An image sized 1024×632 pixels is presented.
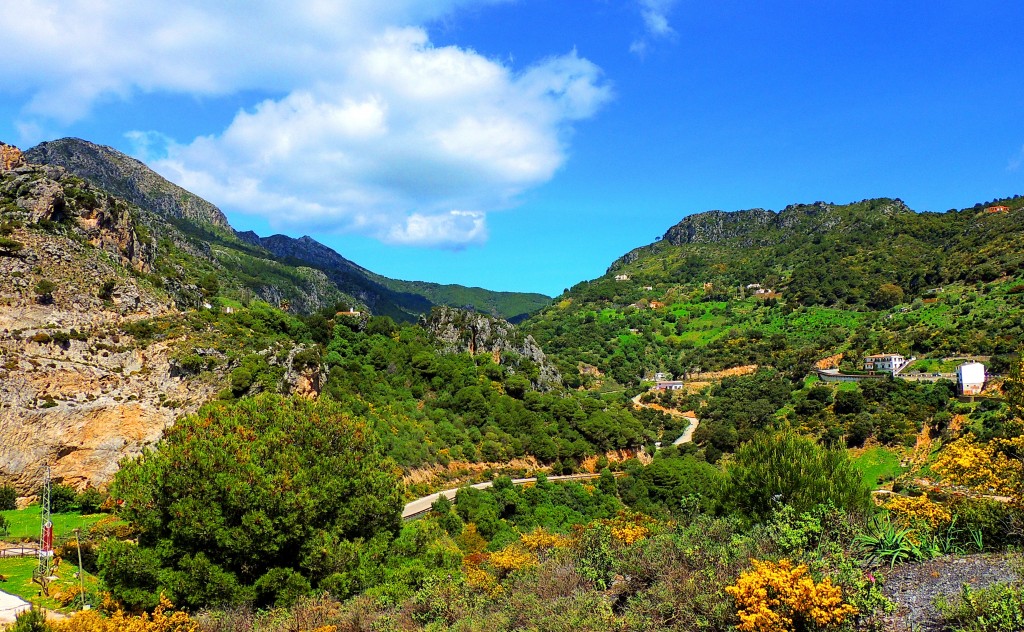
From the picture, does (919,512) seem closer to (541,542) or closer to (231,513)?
(541,542)

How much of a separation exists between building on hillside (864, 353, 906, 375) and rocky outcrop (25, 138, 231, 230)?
144 metres

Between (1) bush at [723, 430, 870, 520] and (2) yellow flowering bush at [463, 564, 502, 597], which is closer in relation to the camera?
(2) yellow flowering bush at [463, 564, 502, 597]

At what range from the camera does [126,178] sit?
154625 millimetres

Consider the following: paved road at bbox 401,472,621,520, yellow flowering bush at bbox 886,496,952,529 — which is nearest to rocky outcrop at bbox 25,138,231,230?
paved road at bbox 401,472,621,520

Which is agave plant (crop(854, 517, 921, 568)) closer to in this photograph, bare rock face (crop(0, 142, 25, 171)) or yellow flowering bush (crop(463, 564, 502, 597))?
yellow flowering bush (crop(463, 564, 502, 597))

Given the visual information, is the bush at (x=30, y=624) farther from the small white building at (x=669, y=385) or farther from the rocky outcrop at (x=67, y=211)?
the small white building at (x=669, y=385)

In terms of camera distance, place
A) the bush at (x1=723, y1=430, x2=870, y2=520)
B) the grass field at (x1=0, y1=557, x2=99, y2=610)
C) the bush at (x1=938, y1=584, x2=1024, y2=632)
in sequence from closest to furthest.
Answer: the bush at (x1=938, y1=584, x2=1024, y2=632) → the grass field at (x1=0, y1=557, x2=99, y2=610) → the bush at (x1=723, y1=430, x2=870, y2=520)

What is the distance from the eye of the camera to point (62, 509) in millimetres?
23109

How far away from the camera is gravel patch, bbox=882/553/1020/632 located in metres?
7.66

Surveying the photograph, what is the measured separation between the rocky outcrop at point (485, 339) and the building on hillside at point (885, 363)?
33.8m

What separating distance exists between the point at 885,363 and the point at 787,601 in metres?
63.7

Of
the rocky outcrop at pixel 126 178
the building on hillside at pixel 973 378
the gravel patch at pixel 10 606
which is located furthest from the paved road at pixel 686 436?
the rocky outcrop at pixel 126 178

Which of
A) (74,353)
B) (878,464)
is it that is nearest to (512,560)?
(74,353)

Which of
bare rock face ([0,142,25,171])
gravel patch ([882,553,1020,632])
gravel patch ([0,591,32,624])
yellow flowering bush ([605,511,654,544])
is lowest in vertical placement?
gravel patch ([0,591,32,624])
